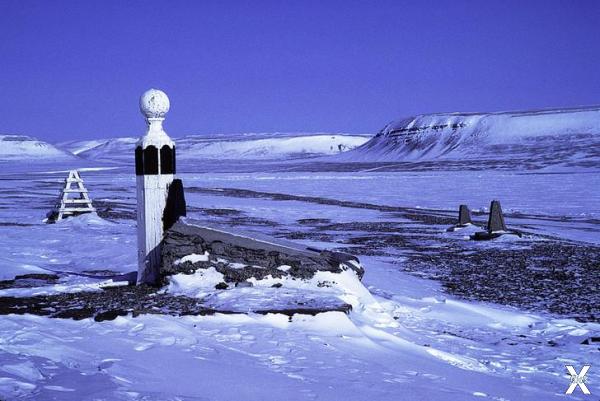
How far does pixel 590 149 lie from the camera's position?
116875mm

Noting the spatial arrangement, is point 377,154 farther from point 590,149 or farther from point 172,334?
point 172,334

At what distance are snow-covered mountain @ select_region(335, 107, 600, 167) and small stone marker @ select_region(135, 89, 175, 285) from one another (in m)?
110

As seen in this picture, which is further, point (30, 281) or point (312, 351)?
point (30, 281)

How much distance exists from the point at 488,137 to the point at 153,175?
15240cm

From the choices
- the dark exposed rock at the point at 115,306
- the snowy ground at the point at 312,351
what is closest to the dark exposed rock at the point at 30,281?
the snowy ground at the point at 312,351

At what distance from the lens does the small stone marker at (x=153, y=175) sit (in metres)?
7.97

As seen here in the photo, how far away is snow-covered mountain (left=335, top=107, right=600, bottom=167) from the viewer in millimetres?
128875

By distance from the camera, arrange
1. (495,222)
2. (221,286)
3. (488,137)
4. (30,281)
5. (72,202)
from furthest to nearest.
→ (488,137), (72,202), (495,222), (30,281), (221,286)

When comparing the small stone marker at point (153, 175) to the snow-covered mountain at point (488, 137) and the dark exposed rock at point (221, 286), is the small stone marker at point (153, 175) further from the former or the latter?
the snow-covered mountain at point (488, 137)

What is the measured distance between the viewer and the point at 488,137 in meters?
153

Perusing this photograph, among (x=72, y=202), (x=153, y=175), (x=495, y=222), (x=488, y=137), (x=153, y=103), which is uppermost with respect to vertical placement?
(x=488, y=137)

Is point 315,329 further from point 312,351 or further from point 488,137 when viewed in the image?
point 488,137

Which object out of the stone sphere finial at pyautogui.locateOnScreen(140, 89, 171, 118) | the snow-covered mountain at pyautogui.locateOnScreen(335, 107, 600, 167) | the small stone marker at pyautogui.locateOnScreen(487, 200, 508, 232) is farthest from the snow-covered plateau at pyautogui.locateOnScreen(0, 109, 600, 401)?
the snow-covered mountain at pyautogui.locateOnScreen(335, 107, 600, 167)

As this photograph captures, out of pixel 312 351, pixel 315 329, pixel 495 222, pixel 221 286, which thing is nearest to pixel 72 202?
pixel 495 222
